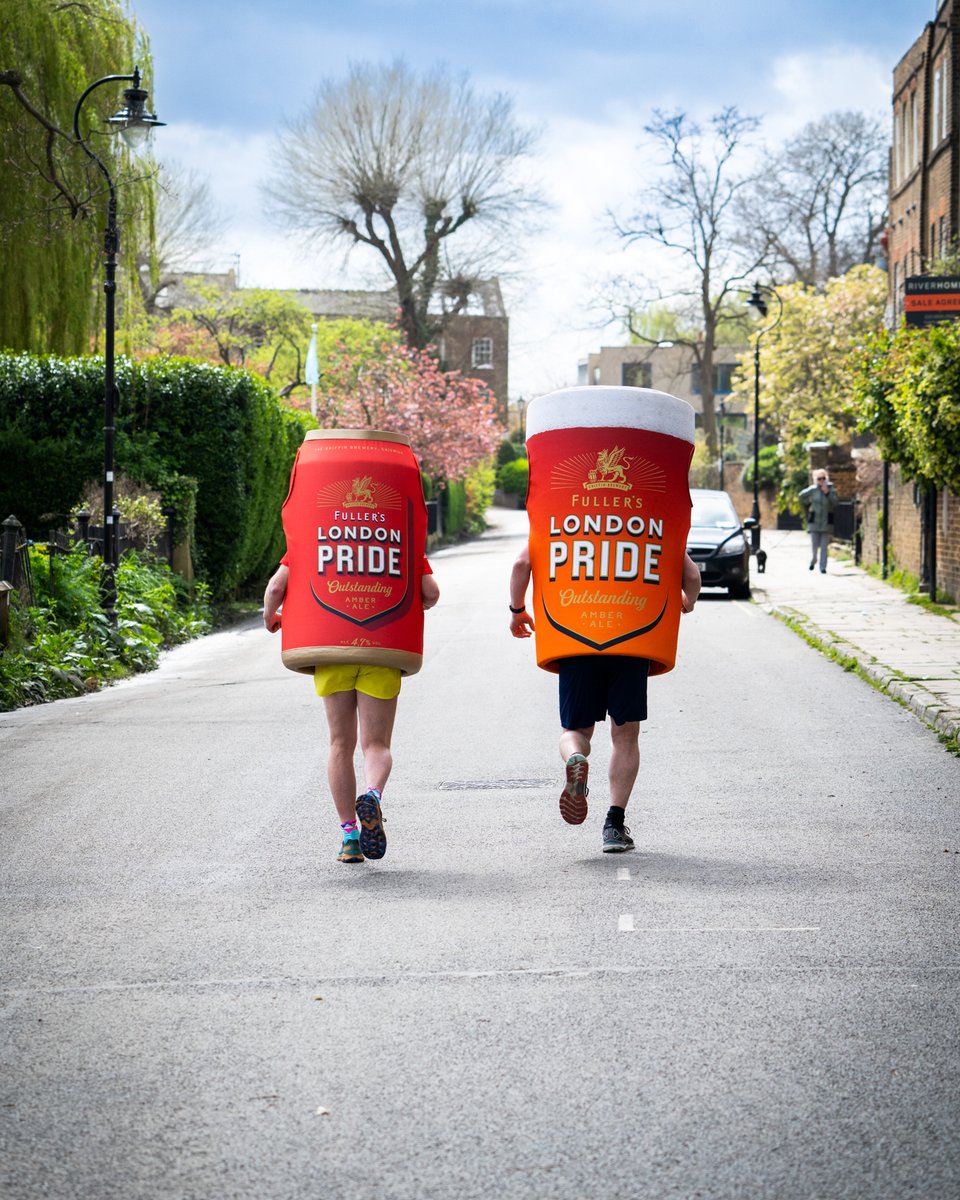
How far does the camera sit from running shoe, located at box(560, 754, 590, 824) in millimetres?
6391

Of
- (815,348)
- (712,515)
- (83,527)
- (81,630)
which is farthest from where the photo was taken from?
(815,348)

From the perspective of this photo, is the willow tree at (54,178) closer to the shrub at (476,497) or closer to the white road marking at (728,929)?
the white road marking at (728,929)

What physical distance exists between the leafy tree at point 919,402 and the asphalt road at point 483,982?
31.0 ft

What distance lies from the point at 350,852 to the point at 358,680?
2.39 feet

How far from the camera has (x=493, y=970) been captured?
16.1ft

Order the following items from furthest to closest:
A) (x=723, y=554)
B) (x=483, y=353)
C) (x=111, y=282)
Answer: (x=483, y=353) < (x=723, y=554) < (x=111, y=282)

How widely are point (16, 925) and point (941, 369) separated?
14854 mm

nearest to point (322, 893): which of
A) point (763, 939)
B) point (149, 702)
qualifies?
point (763, 939)

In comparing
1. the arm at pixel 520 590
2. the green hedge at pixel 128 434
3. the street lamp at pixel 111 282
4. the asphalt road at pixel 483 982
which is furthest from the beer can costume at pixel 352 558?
the green hedge at pixel 128 434

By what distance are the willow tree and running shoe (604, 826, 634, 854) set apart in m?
17.0

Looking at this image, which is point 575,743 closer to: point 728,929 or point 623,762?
point 623,762

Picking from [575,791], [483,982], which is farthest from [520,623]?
[483,982]

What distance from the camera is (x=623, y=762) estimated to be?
22.0 feet

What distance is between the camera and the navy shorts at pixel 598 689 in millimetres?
6641
